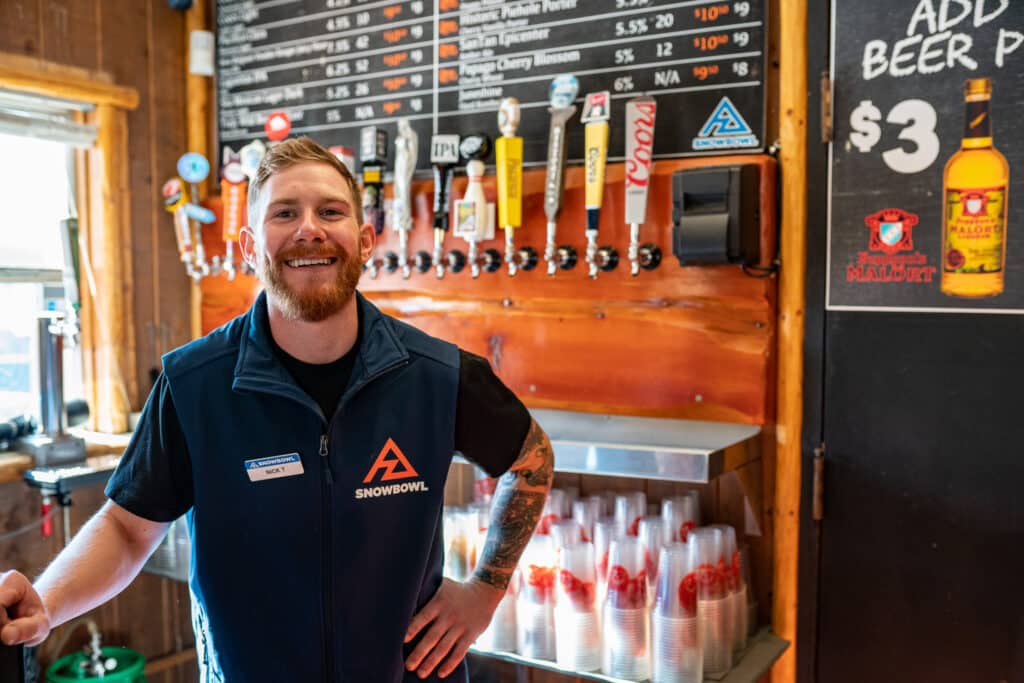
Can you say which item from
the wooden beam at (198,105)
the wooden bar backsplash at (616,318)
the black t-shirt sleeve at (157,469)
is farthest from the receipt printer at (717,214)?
the wooden beam at (198,105)

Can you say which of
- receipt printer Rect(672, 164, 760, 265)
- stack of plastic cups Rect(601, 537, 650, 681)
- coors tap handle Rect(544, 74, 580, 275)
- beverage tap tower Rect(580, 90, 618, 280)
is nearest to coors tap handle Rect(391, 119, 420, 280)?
coors tap handle Rect(544, 74, 580, 275)

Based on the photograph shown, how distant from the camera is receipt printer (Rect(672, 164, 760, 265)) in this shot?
81.6 inches

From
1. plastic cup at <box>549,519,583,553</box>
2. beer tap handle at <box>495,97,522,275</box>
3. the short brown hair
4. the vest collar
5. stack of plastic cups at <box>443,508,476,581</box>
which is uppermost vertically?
beer tap handle at <box>495,97,522,275</box>

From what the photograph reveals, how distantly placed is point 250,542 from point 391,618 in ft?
0.85

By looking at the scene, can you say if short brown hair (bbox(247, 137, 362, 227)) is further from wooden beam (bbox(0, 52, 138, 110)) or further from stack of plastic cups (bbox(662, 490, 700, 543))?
wooden beam (bbox(0, 52, 138, 110))

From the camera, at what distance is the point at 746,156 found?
218 centimetres

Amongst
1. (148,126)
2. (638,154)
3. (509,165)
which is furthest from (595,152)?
(148,126)

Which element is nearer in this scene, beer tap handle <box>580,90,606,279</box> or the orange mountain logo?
the orange mountain logo

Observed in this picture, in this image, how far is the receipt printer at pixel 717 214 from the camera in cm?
207

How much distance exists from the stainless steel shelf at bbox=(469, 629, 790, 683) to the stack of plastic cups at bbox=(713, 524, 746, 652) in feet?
0.14

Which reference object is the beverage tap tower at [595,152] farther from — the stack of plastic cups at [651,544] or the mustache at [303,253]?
the mustache at [303,253]

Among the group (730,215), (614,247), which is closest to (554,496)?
(614,247)

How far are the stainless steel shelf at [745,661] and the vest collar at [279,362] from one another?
89cm

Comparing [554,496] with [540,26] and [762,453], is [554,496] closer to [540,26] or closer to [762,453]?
[762,453]
